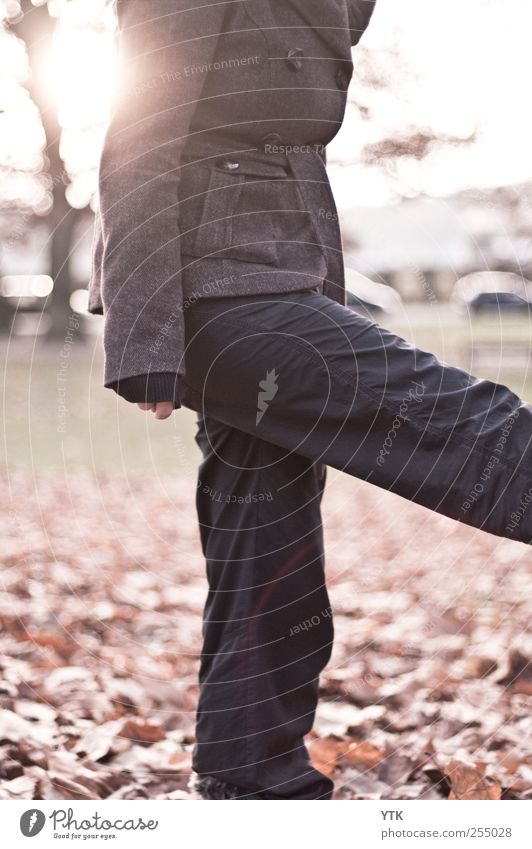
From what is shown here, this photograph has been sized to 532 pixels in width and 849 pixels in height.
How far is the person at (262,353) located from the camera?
1.90 metres

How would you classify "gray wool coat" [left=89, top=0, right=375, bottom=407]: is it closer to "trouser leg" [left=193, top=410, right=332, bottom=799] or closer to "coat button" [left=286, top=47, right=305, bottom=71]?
"coat button" [left=286, top=47, right=305, bottom=71]

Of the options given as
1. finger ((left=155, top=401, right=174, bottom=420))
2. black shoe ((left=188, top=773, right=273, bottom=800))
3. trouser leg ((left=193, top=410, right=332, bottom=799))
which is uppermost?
finger ((left=155, top=401, right=174, bottom=420))

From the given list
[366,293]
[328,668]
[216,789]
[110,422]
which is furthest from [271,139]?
[110,422]

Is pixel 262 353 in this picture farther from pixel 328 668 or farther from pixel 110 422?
pixel 110 422

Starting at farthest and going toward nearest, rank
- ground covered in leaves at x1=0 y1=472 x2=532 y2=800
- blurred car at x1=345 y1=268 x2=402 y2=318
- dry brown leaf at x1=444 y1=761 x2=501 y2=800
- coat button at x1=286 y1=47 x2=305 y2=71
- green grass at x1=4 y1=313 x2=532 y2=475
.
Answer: green grass at x1=4 y1=313 x2=532 y2=475
blurred car at x1=345 y1=268 x2=402 y2=318
ground covered in leaves at x1=0 y1=472 x2=532 y2=800
dry brown leaf at x1=444 y1=761 x2=501 y2=800
coat button at x1=286 y1=47 x2=305 y2=71

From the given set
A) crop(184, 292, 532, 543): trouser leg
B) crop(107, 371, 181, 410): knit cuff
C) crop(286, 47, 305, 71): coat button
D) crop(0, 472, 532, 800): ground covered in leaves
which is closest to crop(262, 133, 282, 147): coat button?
crop(286, 47, 305, 71): coat button

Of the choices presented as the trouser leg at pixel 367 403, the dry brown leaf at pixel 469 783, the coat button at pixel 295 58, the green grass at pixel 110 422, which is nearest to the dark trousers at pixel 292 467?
the trouser leg at pixel 367 403

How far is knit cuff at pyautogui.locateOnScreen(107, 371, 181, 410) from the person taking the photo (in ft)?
6.35

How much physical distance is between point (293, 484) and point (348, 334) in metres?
0.40

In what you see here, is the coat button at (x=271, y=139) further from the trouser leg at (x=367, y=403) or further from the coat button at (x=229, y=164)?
the trouser leg at (x=367, y=403)

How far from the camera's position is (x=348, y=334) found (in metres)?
1.96

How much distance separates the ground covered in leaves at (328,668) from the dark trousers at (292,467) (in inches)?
13.5

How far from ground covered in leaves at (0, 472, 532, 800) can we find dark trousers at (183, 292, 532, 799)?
34 cm

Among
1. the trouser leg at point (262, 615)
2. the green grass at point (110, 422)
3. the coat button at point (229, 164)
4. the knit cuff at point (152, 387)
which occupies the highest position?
the green grass at point (110, 422)
